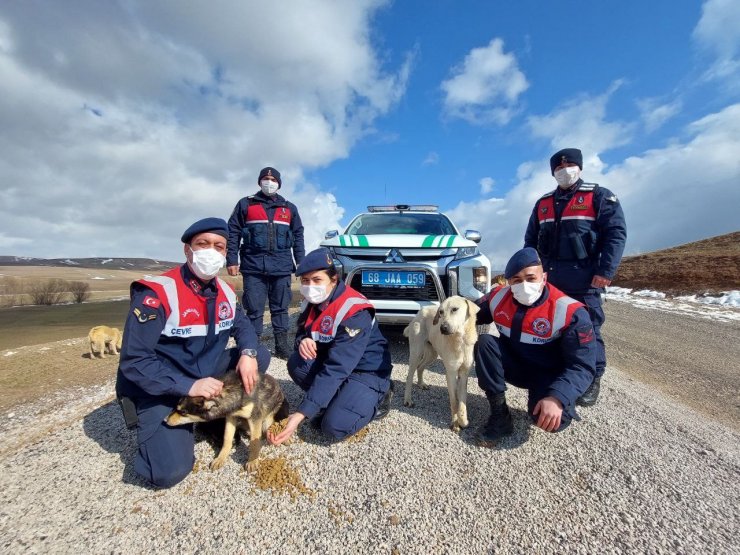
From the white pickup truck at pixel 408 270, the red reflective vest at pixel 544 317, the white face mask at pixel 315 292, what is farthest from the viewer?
the white pickup truck at pixel 408 270

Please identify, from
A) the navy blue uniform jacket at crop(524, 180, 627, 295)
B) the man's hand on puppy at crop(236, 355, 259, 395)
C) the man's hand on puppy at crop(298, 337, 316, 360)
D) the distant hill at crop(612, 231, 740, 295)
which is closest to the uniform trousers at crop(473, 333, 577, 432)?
the navy blue uniform jacket at crop(524, 180, 627, 295)

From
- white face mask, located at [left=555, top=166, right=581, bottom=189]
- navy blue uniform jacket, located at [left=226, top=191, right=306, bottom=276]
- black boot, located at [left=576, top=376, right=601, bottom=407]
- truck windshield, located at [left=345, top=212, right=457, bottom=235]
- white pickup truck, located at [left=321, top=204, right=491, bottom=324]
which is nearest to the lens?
black boot, located at [left=576, top=376, right=601, bottom=407]

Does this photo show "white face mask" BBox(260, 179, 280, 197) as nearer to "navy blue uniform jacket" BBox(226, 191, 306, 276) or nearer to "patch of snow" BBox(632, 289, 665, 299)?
"navy blue uniform jacket" BBox(226, 191, 306, 276)

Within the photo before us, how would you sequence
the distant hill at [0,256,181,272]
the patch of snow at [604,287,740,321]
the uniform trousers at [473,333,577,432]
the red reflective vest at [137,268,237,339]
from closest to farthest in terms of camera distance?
1. the red reflective vest at [137,268,237,339]
2. the uniform trousers at [473,333,577,432]
3. the patch of snow at [604,287,740,321]
4. the distant hill at [0,256,181,272]

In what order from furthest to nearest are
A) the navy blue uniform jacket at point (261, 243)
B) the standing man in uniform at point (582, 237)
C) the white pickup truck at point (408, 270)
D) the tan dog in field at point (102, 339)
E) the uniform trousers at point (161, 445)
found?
the tan dog in field at point (102, 339) < the navy blue uniform jacket at point (261, 243) < the white pickup truck at point (408, 270) < the standing man in uniform at point (582, 237) < the uniform trousers at point (161, 445)

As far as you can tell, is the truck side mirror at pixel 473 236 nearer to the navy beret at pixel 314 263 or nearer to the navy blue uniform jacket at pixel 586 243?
the navy blue uniform jacket at pixel 586 243

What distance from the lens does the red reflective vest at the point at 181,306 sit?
100 inches

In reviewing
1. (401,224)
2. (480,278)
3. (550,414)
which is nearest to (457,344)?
(550,414)

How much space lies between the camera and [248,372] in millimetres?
2617

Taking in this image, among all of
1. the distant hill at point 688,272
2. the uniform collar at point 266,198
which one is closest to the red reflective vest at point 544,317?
the uniform collar at point 266,198

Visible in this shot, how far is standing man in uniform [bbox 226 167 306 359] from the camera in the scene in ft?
16.0

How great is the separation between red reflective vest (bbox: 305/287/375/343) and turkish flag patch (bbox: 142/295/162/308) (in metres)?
1.26

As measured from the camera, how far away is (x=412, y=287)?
176 inches

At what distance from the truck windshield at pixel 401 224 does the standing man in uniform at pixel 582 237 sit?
2036 mm
